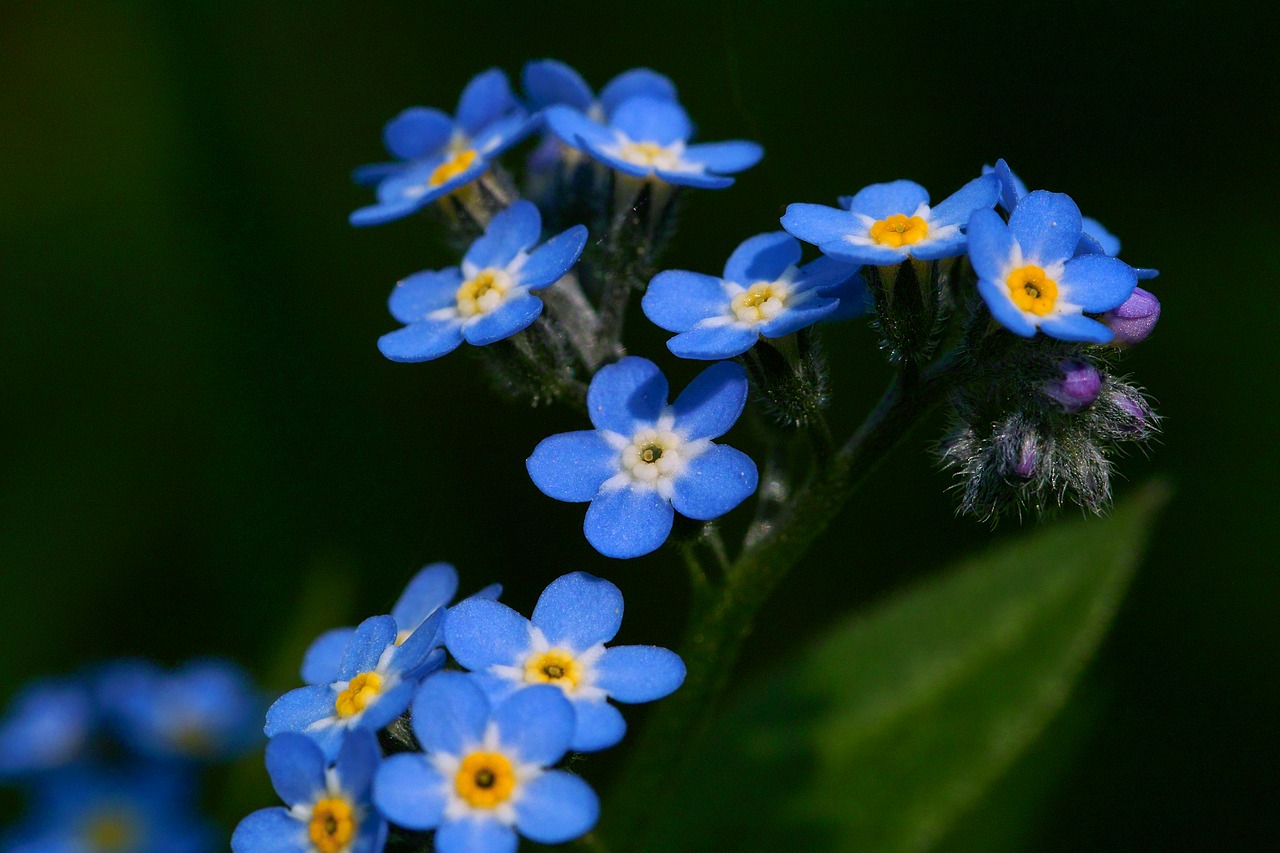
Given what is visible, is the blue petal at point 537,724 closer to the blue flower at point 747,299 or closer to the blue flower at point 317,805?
the blue flower at point 317,805

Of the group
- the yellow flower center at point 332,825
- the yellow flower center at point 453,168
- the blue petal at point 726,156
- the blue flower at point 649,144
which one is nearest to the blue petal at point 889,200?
the blue flower at point 649,144

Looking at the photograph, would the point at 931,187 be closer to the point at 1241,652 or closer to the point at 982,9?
the point at 982,9

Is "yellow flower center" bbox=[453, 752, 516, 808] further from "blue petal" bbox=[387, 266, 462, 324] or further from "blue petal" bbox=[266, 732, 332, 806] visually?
"blue petal" bbox=[387, 266, 462, 324]

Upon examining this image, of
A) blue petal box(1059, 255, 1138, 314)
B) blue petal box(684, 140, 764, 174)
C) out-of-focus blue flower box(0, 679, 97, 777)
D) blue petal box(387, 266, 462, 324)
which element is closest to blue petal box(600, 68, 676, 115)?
blue petal box(684, 140, 764, 174)

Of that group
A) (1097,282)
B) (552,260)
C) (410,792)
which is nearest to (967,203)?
(1097,282)

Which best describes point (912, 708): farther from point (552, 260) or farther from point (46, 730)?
point (46, 730)

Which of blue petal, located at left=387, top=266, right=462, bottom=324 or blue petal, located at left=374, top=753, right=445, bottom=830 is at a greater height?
blue petal, located at left=387, top=266, right=462, bottom=324
